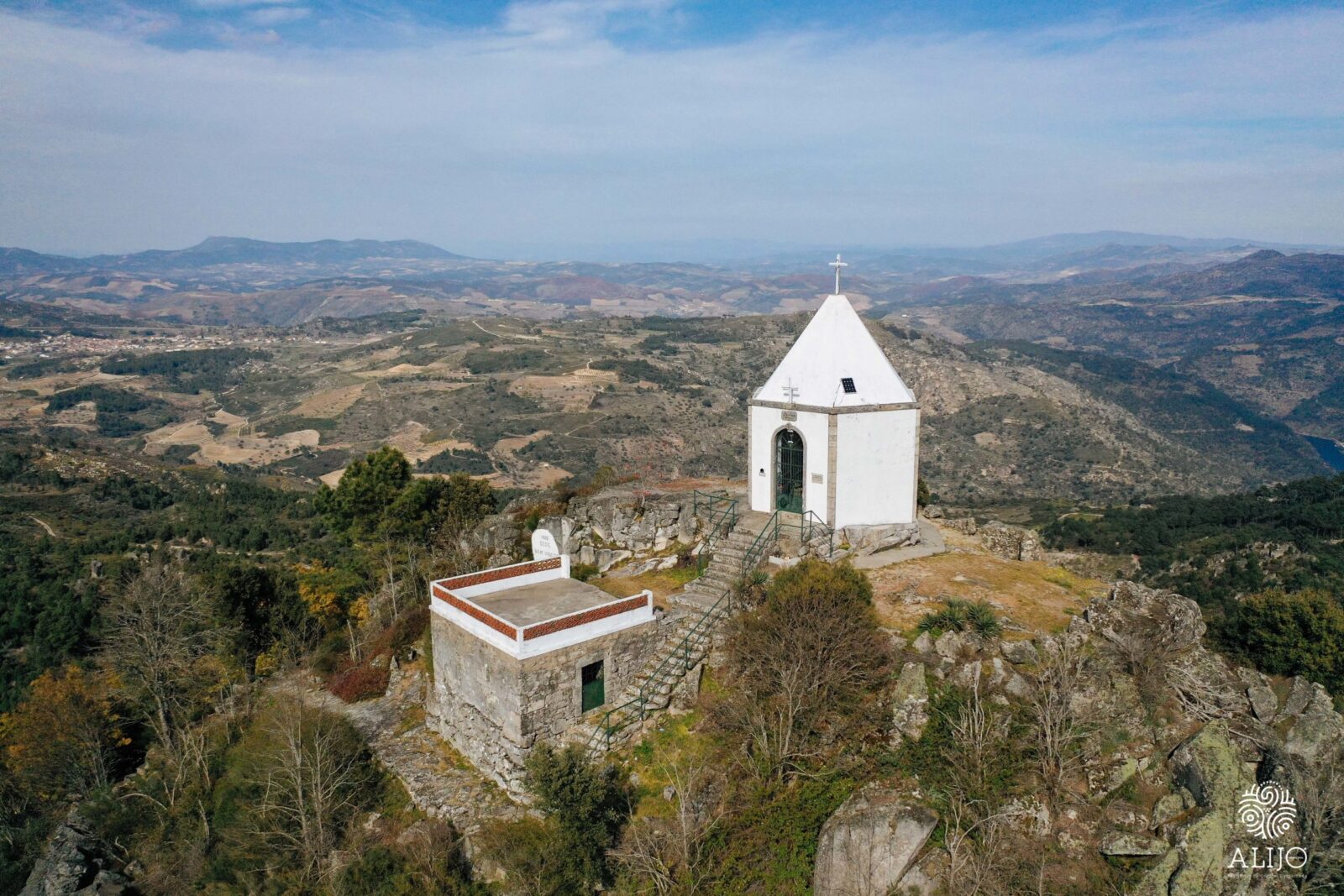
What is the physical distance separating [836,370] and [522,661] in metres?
12.6

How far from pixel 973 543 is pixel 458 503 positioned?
1993 centimetres

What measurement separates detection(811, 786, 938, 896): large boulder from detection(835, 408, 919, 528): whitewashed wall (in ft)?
32.6

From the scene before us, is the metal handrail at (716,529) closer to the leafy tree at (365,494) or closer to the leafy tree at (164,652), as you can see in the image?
the leafy tree at (365,494)

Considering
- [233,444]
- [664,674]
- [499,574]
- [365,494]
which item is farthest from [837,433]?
[233,444]

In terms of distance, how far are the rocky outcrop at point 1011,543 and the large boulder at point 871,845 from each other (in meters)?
12.8

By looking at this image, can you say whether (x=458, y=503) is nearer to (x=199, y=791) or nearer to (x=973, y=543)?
(x=199, y=791)

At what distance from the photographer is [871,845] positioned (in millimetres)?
12430

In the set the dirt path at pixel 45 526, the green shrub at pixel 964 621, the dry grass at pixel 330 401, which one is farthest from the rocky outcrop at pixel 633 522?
the dry grass at pixel 330 401

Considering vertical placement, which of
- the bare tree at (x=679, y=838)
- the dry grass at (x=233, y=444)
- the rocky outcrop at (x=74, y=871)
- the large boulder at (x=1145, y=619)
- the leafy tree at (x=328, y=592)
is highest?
the large boulder at (x=1145, y=619)

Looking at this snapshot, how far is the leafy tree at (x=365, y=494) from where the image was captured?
31.0 m

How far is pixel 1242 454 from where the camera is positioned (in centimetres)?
13912

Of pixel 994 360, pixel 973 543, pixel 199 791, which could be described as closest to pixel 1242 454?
pixel 994 360

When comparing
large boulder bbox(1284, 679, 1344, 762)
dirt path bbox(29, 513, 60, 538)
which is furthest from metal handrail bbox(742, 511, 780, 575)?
dirt path bbox(29, 513, 60, 538)

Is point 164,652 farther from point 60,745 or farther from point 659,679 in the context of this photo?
point 659,679
